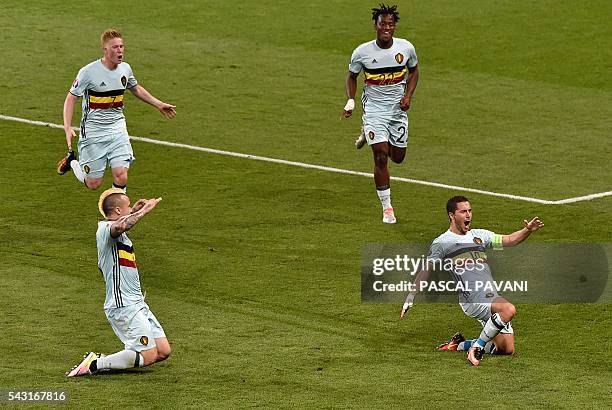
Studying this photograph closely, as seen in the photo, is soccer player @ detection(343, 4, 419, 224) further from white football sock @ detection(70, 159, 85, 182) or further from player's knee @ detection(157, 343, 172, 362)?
player's knee @ detection(157, 343, 172, 362)

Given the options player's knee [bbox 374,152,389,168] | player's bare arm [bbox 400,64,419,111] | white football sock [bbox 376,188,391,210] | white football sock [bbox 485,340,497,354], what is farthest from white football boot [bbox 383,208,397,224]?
white football sock [bbox 485,340,497,354]

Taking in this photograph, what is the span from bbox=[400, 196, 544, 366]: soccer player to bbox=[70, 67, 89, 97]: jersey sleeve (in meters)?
5.92

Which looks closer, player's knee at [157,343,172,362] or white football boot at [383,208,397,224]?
player's knee at [157,343,172,362]

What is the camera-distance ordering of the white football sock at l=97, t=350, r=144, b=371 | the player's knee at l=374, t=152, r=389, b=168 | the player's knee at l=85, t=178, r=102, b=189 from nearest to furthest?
the white football sock at l=97, t=350, r=144, b=371
the player's knee at l=85, t=178, r=102, b=189
the player's knee at l=374, t=152, r=389, b=168

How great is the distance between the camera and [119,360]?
1448 cm

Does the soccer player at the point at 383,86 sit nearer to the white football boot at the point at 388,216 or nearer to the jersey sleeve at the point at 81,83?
the white football boot at the point at 388,216

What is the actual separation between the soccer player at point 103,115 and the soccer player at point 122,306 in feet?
16.0

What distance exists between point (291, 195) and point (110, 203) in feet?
24.2

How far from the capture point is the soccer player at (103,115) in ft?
63.9

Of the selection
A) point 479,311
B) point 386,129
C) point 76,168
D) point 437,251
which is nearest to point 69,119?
point 76,168

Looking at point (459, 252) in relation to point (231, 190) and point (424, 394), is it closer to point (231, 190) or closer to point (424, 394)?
point (424, 394)

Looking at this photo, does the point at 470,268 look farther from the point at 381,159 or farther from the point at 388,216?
the point at 381,159

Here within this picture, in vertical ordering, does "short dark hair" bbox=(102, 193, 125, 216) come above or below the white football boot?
above

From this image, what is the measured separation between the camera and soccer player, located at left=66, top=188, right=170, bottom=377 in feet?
47.5
